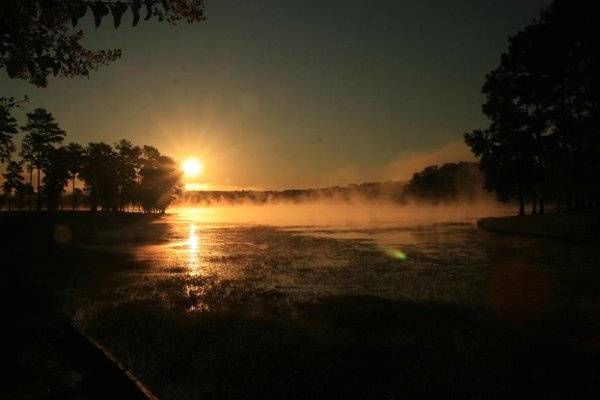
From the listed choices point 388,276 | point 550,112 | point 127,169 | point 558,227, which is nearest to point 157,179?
point 127,169

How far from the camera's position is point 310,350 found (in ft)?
23.2

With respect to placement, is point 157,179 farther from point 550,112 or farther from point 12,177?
point 550,112

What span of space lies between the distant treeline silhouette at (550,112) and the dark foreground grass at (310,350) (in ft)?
69.0

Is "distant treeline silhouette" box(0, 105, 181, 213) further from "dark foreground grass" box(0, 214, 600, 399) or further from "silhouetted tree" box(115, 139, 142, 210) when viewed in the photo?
"dark foreground grass" box(0, 214, 600, 399)

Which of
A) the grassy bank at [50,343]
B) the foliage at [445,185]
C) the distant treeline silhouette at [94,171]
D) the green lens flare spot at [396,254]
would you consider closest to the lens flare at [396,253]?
the green lens flare spot at [396,254]

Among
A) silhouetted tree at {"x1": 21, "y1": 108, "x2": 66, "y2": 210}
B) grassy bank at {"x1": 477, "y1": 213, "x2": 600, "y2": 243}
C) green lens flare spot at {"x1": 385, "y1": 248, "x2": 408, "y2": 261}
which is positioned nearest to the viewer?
green lens flare spot at {"x1": 385, "y1": 248, "x2": 408, "y2": 261}

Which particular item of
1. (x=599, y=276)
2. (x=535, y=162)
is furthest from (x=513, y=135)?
(x=599, y=276)

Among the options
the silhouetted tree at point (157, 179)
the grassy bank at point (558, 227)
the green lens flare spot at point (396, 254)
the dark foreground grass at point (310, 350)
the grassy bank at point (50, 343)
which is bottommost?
the dark foreground grass at point (310, 350)

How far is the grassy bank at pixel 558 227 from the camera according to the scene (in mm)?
24078

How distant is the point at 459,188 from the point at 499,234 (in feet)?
429

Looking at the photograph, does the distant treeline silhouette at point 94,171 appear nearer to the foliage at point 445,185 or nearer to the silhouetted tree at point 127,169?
the silhouetted tree at point 127,169

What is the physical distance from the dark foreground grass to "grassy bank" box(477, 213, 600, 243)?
18006mm

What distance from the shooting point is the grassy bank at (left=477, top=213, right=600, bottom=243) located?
24078mm

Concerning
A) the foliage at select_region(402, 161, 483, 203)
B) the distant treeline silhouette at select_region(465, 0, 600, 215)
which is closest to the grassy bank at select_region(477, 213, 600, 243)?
the distant treeline silhouette at select_region(465, 0, 600, 215)
